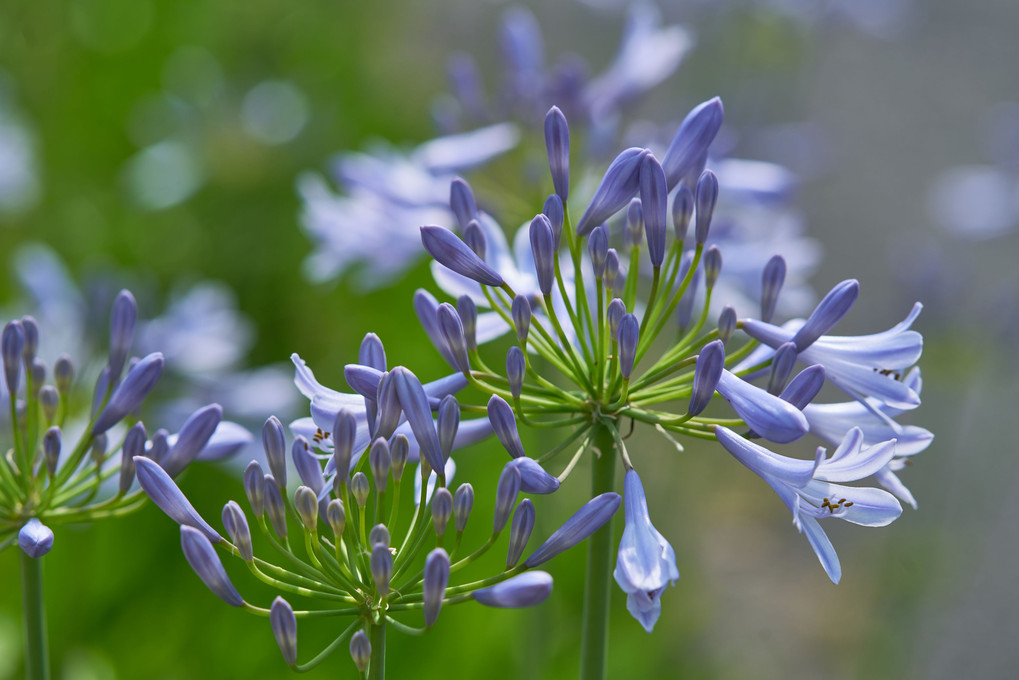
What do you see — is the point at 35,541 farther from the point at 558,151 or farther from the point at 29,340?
the point at 558,151

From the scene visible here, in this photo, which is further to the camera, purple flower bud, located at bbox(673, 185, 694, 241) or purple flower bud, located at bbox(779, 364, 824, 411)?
purple flower bud, located at bbox(673, 185, 694, 241)

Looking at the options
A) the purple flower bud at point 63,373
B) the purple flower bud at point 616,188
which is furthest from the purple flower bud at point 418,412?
the purple flower bud at point 63,373

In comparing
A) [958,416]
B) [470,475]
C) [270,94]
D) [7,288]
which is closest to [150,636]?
[470,475]

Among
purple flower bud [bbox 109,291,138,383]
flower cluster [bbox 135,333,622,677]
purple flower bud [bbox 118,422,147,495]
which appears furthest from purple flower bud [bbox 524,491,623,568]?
purple flower bud [bbox 109,291,138,383]

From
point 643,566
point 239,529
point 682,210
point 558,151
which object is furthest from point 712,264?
point 239,529

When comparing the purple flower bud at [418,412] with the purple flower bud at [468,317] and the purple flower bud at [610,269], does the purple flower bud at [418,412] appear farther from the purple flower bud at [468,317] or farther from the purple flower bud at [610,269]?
the purple flower bud at [610,269]

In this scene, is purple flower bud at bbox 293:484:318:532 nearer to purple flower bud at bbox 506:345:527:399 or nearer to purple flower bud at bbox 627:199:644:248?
purple flower bud at bbox 506:345:527:399
